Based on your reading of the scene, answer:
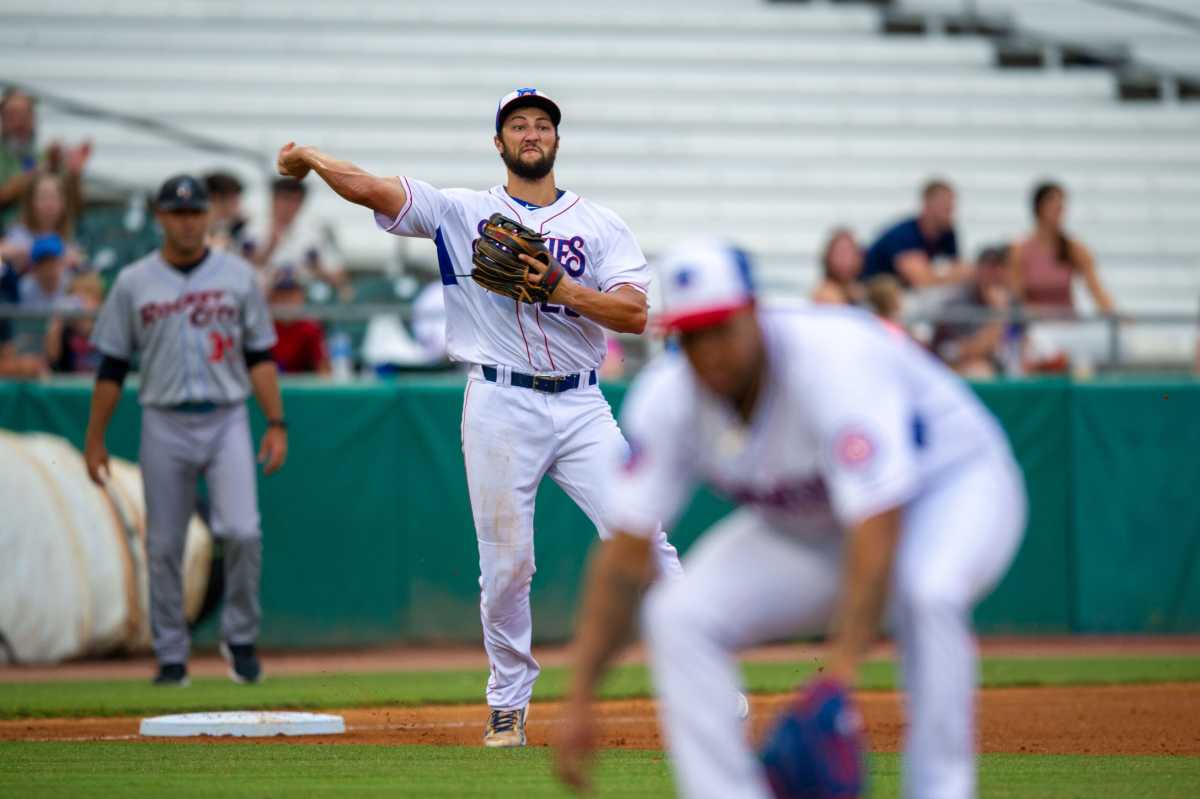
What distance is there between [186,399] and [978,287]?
254 inches

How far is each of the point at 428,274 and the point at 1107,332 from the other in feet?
21.7

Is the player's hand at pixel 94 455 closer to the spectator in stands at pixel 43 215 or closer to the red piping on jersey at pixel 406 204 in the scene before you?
the red piping on jersey at pixel 406 204

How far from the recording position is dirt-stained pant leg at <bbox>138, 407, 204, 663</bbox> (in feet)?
31.9

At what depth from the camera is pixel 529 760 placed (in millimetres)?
6652

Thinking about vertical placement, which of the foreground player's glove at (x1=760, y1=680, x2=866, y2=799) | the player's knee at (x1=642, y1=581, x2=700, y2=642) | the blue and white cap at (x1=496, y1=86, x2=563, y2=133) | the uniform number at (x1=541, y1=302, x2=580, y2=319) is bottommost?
the foreground player's glove at (x1=760, y1=680, x2=866, y2=799)

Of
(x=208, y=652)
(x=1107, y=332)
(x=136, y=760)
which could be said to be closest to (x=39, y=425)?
(x=208, y=652)

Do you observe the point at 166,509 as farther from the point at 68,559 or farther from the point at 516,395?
the point at 516,395

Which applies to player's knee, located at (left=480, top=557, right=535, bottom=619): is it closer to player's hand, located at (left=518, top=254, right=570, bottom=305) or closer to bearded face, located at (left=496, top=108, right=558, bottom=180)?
player's hand, located at (left=518, top=254, right=570, bottom=305)

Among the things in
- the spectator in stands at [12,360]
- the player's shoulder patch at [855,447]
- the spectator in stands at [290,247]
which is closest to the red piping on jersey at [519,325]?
the player's shoulder patch at [855,447]

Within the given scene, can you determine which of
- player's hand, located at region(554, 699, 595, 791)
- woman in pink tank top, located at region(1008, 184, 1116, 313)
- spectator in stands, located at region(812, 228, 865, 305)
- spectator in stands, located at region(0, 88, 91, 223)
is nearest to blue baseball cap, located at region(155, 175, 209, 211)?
spectator in stands, located at region(0, 88, 91, 223)

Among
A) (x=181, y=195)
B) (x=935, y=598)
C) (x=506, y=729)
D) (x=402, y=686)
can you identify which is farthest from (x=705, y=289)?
(x=402, y=686)

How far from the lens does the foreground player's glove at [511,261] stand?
704cm

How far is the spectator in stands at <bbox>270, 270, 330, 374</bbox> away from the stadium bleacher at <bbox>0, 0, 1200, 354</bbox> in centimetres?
478

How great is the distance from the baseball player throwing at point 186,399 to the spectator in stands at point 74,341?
7.83 ft
